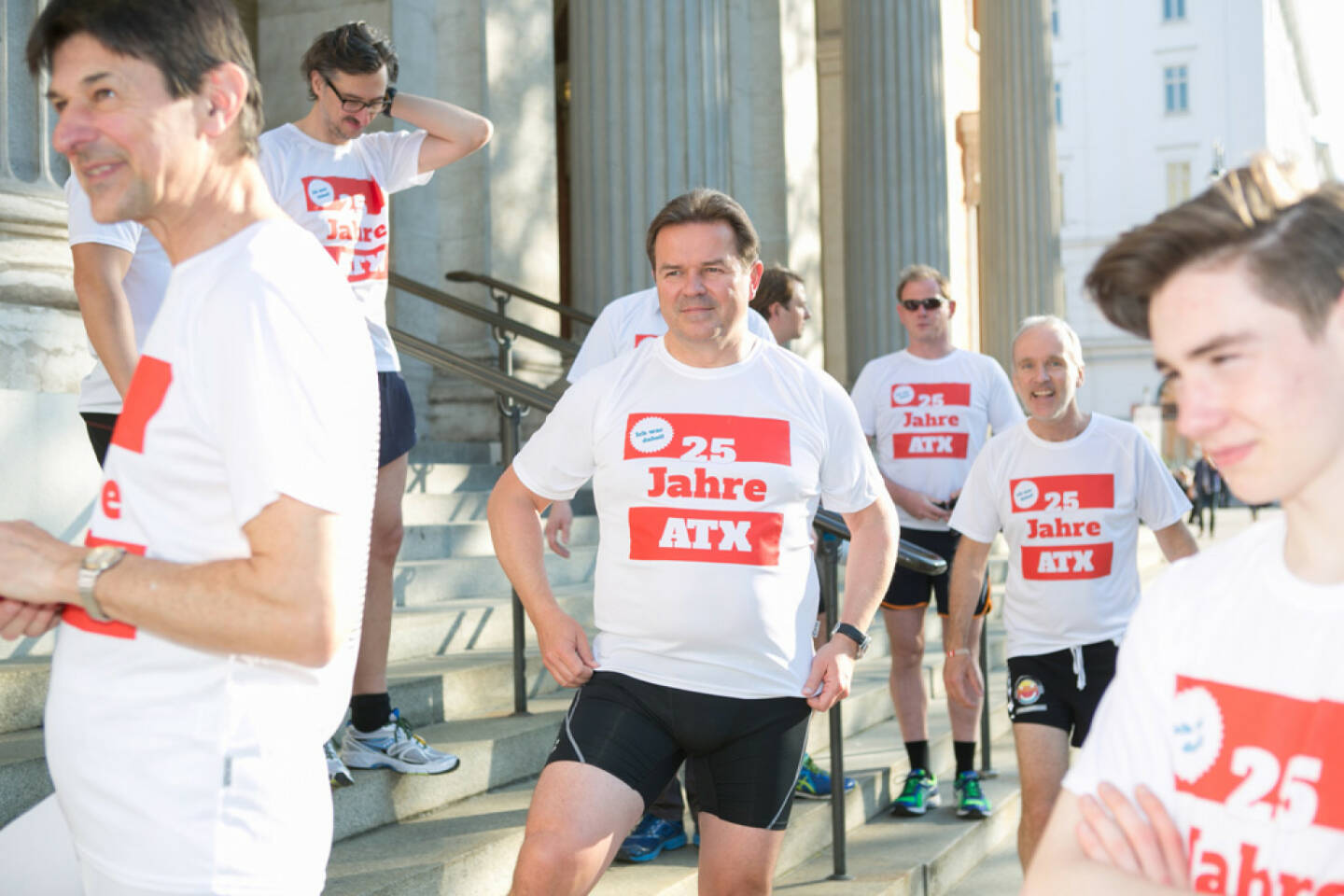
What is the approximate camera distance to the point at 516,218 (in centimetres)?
780

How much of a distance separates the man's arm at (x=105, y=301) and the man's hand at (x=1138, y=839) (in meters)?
2.18

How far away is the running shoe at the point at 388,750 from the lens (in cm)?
371

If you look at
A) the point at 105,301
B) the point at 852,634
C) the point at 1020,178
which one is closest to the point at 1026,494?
the point at 852,634

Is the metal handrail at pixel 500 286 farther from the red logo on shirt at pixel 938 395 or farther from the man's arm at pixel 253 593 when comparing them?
the man's arm at pixel 253 593

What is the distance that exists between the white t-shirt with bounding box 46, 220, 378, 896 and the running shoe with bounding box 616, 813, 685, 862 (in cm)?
262

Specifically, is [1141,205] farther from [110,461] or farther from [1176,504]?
[110,461]

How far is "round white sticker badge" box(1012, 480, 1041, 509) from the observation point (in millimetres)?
4379

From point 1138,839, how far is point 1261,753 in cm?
15

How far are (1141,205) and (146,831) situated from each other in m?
55.5

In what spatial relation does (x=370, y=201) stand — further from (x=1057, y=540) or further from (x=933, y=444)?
(x=933, y=444)

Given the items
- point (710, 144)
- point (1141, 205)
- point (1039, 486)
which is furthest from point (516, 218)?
point (1141, 205)

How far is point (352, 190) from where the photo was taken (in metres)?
3.79

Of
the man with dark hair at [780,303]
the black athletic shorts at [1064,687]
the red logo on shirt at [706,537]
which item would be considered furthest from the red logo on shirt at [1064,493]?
the red logo on shirt at [706,537]

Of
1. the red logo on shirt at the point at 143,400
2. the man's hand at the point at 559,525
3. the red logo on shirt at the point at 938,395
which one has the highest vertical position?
the red logo on shirt at the point at 938,395
